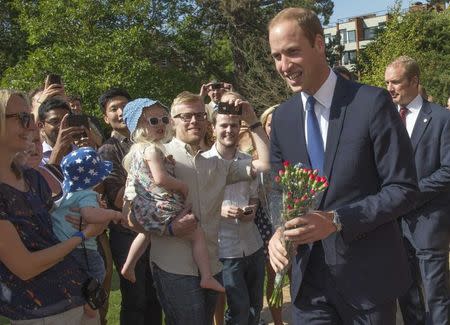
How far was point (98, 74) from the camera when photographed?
24469 millimetres

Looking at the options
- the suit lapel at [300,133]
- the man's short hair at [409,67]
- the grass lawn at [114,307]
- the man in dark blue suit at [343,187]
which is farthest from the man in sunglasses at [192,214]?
the grass lawn at [114,307]

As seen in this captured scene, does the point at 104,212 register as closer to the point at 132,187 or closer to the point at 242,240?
the point at 132,187

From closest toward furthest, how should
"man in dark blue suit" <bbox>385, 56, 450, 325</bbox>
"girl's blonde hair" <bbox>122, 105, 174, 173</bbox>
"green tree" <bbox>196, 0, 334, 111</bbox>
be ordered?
"girl's blonde hair" <bbox>122, 105, 174, 173</bbox> → "man in dark blue suit" <bbox>385, 56, 450, 325</bbox> → "green tree" <bbox>196, 0, 334, 111</bbox>

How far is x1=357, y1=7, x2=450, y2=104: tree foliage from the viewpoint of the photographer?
3059cm

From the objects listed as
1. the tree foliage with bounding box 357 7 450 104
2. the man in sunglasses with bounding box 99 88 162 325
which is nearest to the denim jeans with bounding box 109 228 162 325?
the man in sunglasses with bounding box 99 88 162 325

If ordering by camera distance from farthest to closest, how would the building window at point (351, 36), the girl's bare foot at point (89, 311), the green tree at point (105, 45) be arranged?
the building window at point (351, 36) → the green tree at point (105, 45) → the girl's bare foot at point (89, 311)

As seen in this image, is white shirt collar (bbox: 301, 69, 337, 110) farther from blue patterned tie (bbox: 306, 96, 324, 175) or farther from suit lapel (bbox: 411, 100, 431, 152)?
suit lapel (bbox: 411, 100, 431, 152)

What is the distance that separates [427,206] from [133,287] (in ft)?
9.20

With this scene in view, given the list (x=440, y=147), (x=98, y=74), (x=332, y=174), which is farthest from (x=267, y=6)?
(x=332, y=174)

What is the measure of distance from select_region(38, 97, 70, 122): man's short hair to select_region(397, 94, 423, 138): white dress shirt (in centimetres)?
313

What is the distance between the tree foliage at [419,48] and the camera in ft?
100

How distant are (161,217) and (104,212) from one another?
2.29 feet

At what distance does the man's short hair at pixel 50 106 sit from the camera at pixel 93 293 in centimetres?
205

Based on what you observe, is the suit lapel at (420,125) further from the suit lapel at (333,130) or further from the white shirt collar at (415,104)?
the suit lapel at (333,130)
